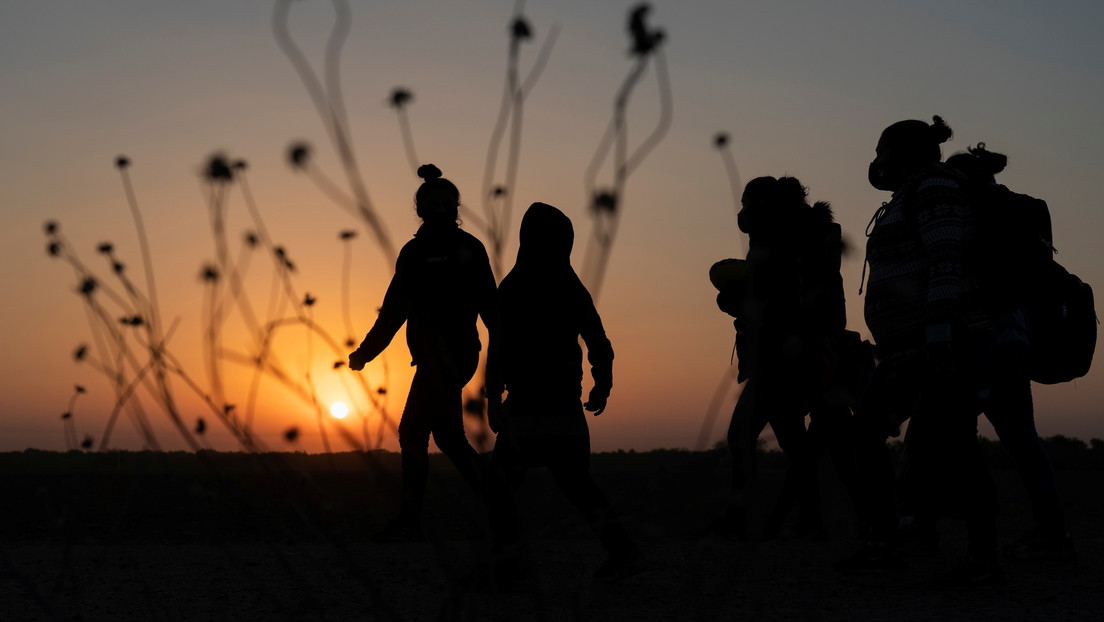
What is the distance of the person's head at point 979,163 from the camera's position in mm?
5211

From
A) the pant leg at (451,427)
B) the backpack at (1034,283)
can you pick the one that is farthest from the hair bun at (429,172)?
the backpack at (1034,283)

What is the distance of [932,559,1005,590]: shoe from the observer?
4.46 metres

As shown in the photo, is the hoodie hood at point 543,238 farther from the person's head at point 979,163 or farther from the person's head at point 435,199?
the person's head at point 979,163

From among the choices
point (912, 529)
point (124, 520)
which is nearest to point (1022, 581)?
point (912, 529)

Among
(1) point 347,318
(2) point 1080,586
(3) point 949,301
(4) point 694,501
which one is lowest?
(2) point 1080,586

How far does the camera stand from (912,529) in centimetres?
537

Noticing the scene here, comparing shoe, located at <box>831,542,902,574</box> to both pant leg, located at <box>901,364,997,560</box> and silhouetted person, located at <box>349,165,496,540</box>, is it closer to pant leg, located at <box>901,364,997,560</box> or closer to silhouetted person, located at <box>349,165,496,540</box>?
pant leg, located at <box>901,364,997,560</box>

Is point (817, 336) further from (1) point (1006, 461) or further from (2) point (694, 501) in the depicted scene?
(1) point (1006, 461)

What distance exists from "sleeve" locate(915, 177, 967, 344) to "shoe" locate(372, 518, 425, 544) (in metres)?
3.28

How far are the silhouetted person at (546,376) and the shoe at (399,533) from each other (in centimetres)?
188

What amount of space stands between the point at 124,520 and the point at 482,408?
6.55m

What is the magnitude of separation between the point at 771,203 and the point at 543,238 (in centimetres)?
150

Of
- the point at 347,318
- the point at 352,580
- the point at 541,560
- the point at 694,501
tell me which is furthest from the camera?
the point at 541,560

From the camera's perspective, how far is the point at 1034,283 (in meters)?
4.71
